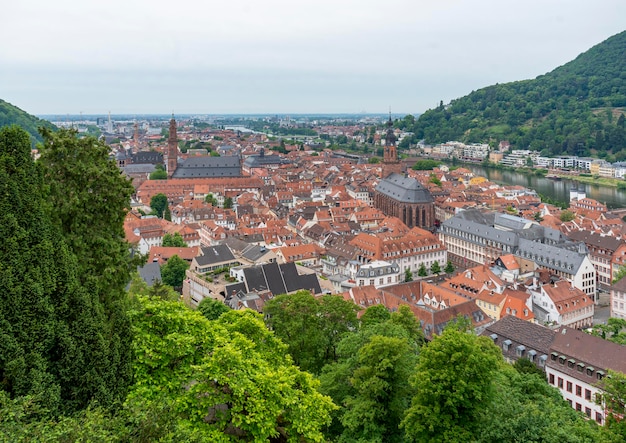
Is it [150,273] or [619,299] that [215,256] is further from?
[619,299]

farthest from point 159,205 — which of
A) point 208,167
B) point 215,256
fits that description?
point 215,256

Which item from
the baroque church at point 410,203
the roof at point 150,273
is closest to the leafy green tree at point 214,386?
the roof at point 150,273

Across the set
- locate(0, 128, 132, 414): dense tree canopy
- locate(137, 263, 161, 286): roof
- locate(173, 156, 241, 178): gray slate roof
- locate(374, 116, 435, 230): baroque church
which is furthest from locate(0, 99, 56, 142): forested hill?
locate(0, 128, 132, 414): dense tree canopy

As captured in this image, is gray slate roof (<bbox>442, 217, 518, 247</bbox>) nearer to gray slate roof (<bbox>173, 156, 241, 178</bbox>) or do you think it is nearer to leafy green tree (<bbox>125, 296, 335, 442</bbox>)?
leafy green tree (<bbox>125, 296, 335, 442</bbox>)

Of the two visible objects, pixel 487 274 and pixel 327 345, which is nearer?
pixel 327 345

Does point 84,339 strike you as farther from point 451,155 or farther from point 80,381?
point 451,155

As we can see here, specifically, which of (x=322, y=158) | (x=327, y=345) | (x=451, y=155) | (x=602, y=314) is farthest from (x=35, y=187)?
(x=451, y=155)

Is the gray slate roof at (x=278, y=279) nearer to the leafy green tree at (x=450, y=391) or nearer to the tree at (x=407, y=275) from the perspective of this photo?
the tree at (x=407, y=275)
